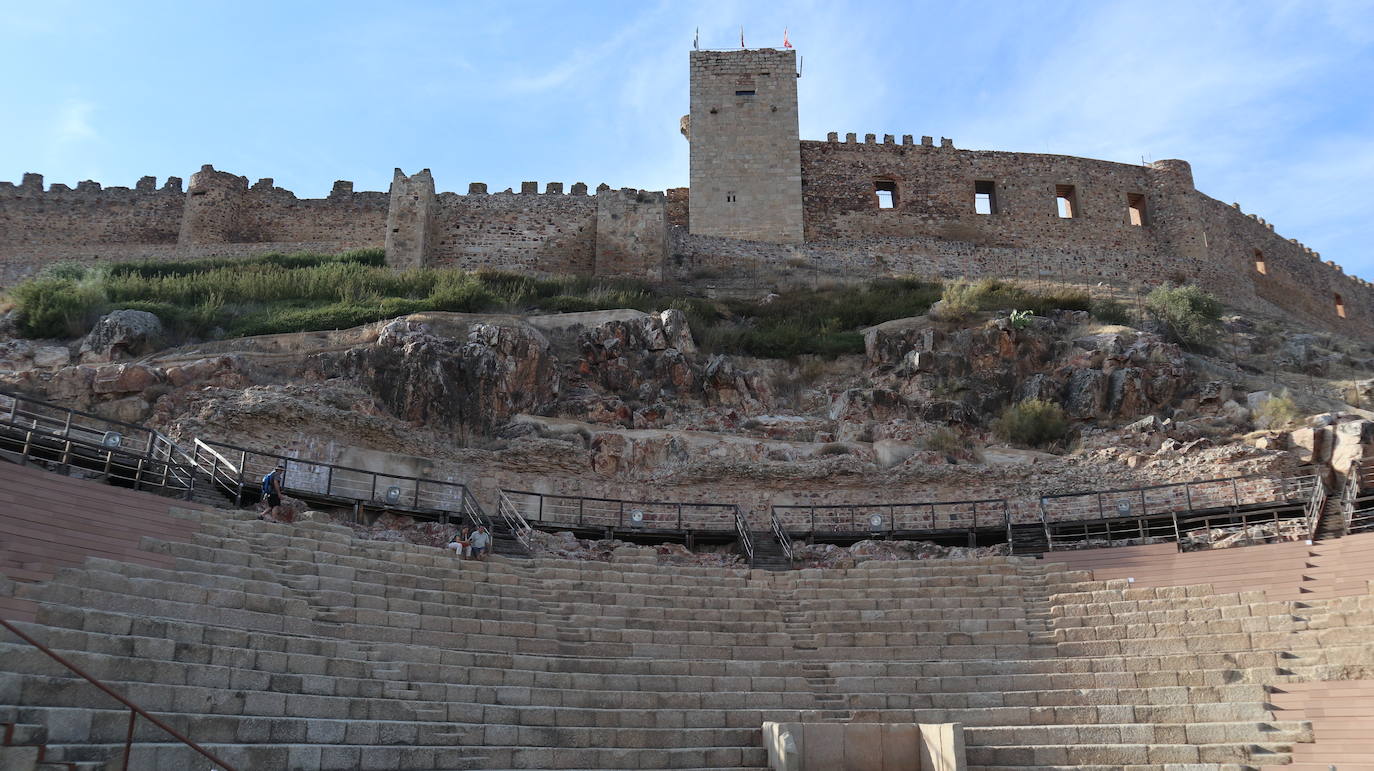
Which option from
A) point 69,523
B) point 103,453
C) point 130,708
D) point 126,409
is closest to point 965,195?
point 126,409

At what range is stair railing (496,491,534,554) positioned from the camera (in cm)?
1664

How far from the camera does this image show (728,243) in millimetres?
31750

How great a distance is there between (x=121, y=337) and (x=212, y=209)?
11.8m

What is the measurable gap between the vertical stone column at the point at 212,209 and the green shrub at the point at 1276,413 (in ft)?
85.2

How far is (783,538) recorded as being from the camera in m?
17.9

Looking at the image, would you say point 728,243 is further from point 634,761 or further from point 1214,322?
point 634,761

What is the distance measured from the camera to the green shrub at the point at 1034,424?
21203 millimetres

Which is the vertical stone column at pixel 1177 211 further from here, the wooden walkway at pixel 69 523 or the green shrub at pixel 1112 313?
the wooden walkway at pixel 69 523

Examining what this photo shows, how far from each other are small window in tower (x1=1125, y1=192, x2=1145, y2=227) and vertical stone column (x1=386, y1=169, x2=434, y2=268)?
21.7 m

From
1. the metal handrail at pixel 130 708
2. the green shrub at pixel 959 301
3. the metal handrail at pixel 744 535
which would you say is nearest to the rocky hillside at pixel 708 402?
the green shrub at pixel 959 301

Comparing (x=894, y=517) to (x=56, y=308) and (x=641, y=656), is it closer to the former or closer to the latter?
(x=641, y=656)

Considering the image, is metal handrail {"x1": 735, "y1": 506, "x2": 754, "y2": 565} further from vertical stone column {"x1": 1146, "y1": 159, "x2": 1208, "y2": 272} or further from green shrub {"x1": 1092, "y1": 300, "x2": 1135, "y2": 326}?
vertical stone column {"x1": 1146, "y1": 159, "x2": 1208, "y2": 272}

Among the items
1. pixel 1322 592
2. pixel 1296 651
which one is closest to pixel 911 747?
pixel 1296 651

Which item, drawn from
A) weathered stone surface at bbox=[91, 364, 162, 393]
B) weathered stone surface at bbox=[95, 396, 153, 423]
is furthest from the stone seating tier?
weathered stone surface at bbox=[91, 364, 162, 393]
